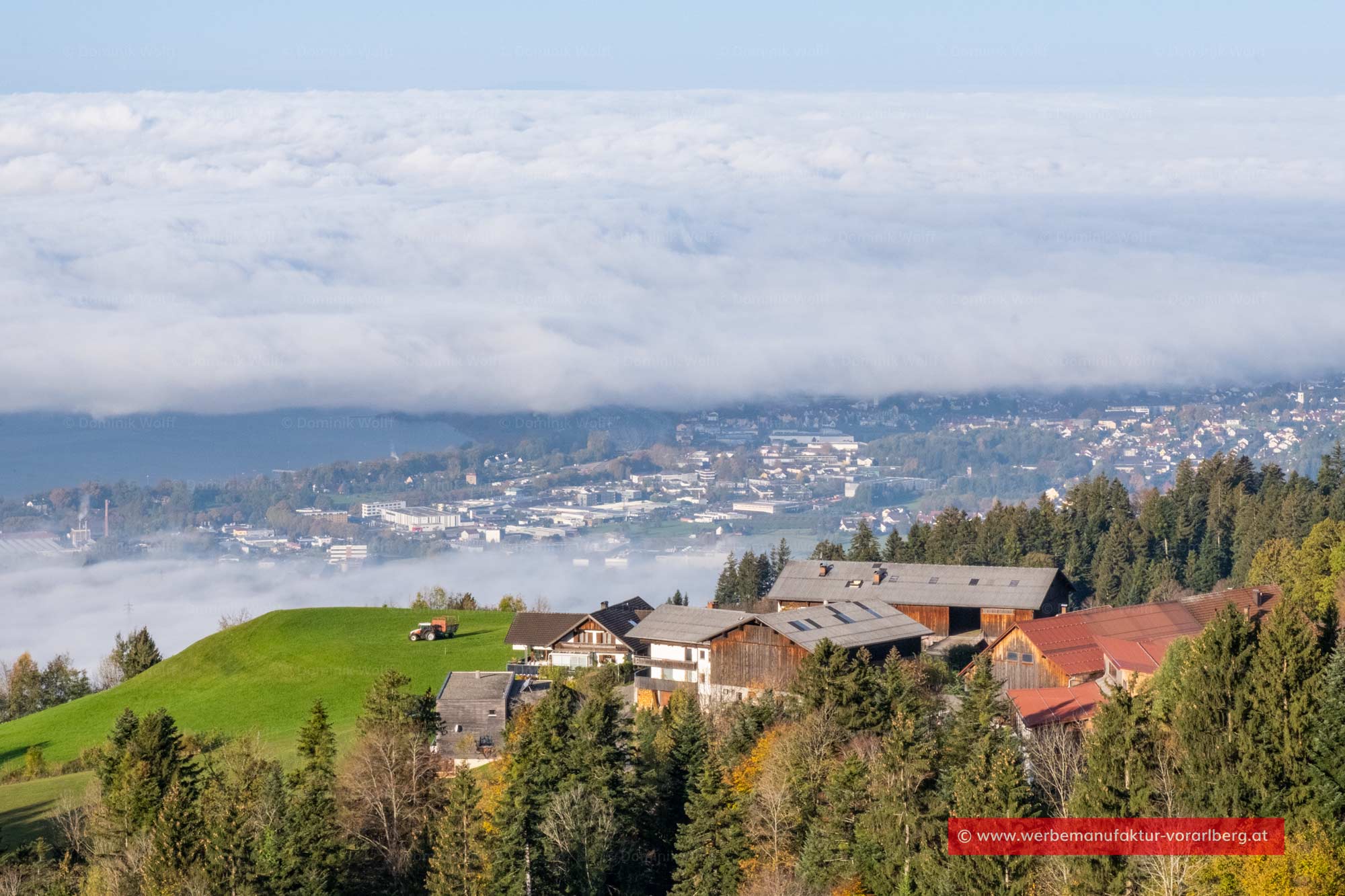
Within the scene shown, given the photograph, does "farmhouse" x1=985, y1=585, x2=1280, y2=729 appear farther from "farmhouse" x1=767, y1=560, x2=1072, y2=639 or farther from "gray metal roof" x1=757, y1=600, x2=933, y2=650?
"farmhouse" x1=767, y1=560, x2=1072, y2=639

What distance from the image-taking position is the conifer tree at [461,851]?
178ft

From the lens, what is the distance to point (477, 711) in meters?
72.9

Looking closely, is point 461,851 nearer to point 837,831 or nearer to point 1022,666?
point 837,831

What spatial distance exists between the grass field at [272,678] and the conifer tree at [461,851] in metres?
24.8

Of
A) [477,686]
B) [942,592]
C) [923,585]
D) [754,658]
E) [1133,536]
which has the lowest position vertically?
[477,686]

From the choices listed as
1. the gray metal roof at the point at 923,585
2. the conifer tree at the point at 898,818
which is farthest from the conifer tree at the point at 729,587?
the conifer tree at the point at 898,818

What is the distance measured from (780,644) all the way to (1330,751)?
99.6 ft

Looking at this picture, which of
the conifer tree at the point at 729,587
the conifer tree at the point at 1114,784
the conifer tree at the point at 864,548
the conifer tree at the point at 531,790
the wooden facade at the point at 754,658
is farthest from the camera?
the conifer tree at the point at 729,587

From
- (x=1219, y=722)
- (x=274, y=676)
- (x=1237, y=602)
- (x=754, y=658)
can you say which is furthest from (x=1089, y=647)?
(x=274, y=676)

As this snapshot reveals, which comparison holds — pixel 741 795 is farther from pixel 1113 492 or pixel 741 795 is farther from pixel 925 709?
pixel 1113 492

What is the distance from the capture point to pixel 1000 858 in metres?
47.2

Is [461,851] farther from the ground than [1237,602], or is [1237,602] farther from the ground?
[1237,602]

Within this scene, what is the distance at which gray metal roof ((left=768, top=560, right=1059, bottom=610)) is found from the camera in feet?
306

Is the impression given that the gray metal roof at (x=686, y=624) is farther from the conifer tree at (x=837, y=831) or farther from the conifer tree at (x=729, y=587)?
the conifer tree at (x=729, y=587)
